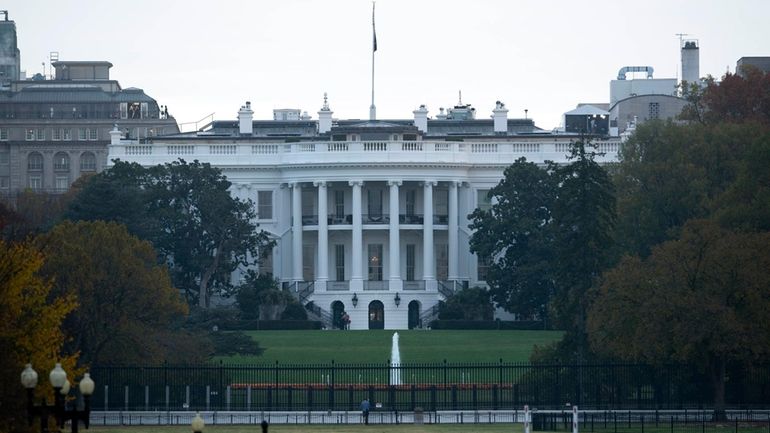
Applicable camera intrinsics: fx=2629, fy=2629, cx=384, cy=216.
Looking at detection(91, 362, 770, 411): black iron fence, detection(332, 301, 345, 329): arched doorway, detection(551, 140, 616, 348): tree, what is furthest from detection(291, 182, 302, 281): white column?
detection(91, 362, 770, 411): black iron fence

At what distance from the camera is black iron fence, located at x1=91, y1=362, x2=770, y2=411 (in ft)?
288

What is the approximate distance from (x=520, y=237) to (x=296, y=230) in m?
19.0

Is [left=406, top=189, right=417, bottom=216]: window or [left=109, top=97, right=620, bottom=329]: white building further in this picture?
[left=406, top=189, right=417, bottom=216]: window

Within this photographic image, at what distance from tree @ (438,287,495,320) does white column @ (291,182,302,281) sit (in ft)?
46.7

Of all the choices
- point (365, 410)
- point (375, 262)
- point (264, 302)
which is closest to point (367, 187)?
point (375, 262)

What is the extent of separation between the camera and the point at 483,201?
14725 cm

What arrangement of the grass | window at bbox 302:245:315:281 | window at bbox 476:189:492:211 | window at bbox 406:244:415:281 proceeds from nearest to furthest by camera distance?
the grass
window at bbox 302:245:315:281
window at bbox 406:244:415:281
window at bbox 476:189:492:211

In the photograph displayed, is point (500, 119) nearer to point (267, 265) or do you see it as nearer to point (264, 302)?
point (267, 265)

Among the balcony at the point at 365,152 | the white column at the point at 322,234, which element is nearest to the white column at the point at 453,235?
the balcony at the point at 365,152

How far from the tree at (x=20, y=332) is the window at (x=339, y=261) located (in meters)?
77.0

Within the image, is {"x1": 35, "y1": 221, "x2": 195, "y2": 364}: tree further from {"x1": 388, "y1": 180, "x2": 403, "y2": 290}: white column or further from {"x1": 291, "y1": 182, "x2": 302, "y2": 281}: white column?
{"x1": 291, "y1": 182, "x2": 302, "y2": 281}: white column

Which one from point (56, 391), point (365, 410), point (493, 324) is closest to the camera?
point (56, 391)

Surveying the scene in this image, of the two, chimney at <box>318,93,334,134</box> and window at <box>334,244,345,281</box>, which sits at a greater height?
chimney at <box>318,93,334,134</box>

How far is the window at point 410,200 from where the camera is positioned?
14750cm
